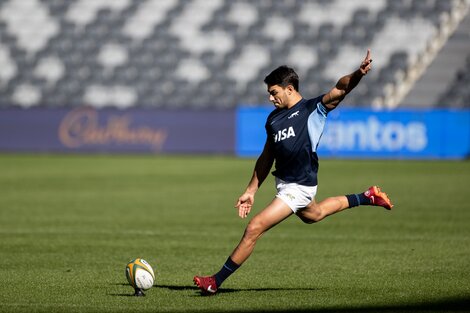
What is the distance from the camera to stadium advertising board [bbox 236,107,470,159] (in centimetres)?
2956

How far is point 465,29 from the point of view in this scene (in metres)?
34.1

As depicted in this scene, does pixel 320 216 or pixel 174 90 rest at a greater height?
pixel 174 90

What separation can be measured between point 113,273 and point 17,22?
3013 centimetres

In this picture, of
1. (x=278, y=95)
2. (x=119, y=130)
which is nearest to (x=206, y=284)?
(x=278, y=95)

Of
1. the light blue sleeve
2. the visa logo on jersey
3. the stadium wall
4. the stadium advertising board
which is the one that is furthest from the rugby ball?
the stadium wall

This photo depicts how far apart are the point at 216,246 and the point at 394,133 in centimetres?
1875

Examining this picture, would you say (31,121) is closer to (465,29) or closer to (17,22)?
(17,22)

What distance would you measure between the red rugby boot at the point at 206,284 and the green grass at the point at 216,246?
111 mm

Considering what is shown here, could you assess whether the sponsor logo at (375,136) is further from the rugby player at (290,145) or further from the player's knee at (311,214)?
the rugby player at (290,145)

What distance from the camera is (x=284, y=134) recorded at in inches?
337

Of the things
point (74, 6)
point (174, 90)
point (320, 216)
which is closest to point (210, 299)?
point (320, 216)

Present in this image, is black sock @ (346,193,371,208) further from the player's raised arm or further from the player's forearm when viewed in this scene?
the player's forearm

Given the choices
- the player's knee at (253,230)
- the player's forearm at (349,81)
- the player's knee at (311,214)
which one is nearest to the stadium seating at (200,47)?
the player's knee at (311,214)

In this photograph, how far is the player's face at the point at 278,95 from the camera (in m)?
8.56
